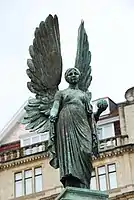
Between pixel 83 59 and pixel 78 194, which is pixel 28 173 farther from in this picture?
pixel 78 194

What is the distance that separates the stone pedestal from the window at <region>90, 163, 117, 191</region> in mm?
28267

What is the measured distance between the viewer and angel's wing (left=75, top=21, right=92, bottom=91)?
11078mm

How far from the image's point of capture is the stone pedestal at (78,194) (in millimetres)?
9414

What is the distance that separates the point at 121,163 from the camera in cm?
3825

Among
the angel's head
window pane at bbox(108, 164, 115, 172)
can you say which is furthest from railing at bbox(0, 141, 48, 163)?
the angel's head

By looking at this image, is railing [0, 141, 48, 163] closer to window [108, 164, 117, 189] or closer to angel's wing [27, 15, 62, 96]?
window [108, 164, 117, 189]

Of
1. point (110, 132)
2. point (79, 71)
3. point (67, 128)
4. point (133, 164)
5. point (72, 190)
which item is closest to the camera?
point (72, 190)

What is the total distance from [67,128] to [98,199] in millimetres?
1150

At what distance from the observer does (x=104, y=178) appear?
125ft

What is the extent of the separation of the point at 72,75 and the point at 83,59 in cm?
69

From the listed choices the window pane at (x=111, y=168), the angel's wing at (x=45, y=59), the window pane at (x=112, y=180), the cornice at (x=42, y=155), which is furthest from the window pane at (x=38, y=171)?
the angel's wing at (x=45, y=59)

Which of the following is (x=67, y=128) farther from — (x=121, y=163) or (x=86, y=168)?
(x=121, y=163)

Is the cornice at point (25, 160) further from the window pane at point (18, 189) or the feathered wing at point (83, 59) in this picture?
the feathered wing at point (83, 59)

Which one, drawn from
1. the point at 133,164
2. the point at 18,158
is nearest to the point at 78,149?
the point at 133,164
